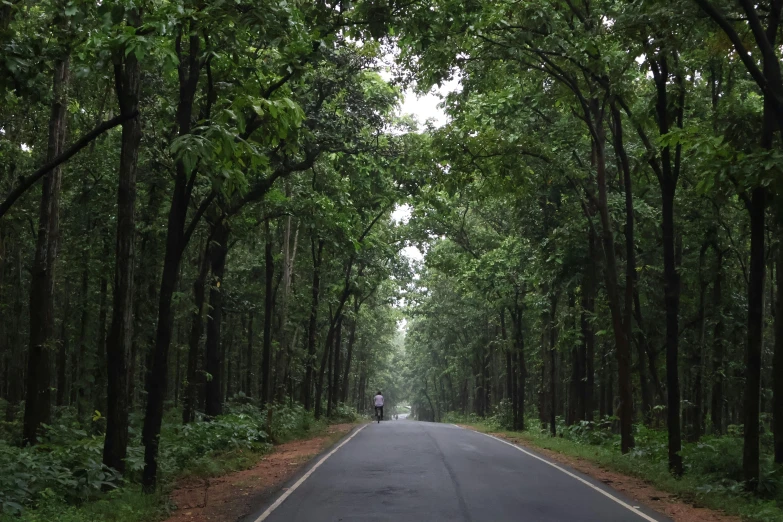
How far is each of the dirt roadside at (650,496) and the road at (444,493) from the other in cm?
36

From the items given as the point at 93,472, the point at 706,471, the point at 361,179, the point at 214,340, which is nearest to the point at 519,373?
the point at 214,340

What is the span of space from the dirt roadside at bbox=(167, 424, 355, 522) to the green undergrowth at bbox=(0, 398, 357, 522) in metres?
0.28

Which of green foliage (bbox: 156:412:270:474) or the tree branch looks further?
green foliage (bbox: 156:412:270:474)

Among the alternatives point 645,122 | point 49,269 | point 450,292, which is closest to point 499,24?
point 645,122

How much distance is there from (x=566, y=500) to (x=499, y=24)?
386 inches

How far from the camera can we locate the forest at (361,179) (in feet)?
32.8

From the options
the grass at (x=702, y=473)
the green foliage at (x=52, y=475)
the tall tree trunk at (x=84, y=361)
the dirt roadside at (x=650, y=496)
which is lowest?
the dirt roadside at (x=650, y=496)

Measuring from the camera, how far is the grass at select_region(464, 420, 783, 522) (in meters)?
11.4

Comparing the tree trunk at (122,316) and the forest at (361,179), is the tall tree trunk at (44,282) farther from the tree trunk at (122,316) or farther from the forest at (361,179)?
the tree trunk at (122,316)

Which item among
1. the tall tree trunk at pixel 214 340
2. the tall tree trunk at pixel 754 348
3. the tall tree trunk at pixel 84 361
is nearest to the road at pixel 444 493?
the tall tree trunk at pixel 754 348

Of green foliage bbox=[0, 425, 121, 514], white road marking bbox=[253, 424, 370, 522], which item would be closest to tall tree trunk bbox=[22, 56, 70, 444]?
green foliage bbox=[0, 425, 121, 514]

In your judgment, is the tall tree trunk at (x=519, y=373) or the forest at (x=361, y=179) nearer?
the forest at (x=361, y=179)

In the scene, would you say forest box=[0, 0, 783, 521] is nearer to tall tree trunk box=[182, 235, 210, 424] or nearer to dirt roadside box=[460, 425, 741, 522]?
tall tree trunk box=[182, 235, 210, 424]

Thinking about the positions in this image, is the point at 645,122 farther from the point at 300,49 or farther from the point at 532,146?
the point at 300,49
